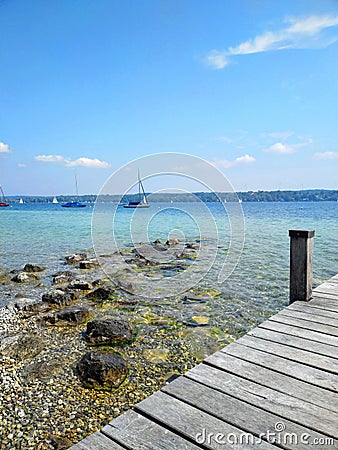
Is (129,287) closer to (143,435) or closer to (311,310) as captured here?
(311,310)

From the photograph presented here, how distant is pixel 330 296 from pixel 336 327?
46.1 inches

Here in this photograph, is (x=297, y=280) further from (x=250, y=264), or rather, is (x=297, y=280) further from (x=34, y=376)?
(x=250, y=264)

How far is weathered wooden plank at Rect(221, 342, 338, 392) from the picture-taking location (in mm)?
2729

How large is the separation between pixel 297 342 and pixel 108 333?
3338 millimetres

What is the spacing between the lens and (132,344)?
18.4 ft

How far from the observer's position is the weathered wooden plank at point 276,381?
2504 mm

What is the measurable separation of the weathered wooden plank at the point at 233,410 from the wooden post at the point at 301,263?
2.51m

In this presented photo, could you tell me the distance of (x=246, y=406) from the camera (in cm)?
244

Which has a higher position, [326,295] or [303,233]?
[303,233]

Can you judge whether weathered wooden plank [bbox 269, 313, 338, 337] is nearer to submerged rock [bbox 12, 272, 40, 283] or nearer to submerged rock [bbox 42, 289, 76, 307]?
submerged rock [bbox 42, 289, 76, 307]

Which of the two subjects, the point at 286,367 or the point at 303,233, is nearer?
the point at 286,367

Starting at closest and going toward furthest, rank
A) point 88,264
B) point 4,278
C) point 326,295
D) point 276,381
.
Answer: point 276,381
point 326,295
point 4,278
point 88,264

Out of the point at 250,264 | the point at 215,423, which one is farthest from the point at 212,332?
the point at 250,264

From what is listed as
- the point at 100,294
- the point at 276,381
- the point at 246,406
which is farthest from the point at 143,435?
the point at 100,294
